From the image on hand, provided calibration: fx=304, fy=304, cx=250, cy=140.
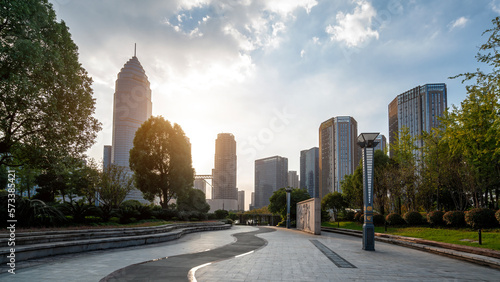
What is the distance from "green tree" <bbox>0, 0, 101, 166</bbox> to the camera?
12.3m

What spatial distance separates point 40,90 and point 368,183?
1598 cm

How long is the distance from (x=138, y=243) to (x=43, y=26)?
1103 centimetres

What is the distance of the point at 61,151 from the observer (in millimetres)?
15219

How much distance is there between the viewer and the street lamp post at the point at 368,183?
13344 mm

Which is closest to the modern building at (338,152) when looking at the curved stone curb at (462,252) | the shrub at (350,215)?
the shrub at (350,215)

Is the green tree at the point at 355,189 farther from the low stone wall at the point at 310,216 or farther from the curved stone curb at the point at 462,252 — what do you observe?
the curved stone curb at the point at 462,252

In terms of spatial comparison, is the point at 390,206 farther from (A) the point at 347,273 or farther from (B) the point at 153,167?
(A) the point at 347,273

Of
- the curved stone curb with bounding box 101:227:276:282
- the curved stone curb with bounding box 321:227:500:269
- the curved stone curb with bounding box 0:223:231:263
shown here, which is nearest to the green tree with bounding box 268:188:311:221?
the curved stone curb with bounding box 321:227:500:269

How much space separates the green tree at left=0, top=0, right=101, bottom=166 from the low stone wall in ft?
55.7

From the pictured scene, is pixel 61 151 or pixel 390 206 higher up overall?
pixel 61 151

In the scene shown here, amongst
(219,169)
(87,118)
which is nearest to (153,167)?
(87,118)

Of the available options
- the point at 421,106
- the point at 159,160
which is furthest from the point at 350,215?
the point at 421,106

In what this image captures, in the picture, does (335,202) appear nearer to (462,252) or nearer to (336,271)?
(462,252)

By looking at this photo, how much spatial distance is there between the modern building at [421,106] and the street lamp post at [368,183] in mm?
115076
